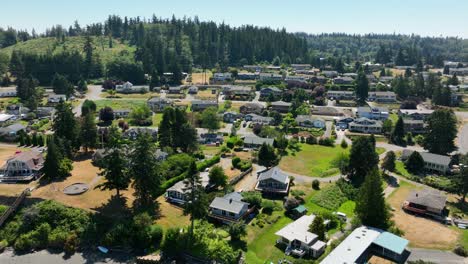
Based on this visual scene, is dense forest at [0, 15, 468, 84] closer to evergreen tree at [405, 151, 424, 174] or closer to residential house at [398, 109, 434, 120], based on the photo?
residential house at [398, 109, 434, 120]

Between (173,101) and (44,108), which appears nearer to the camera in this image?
(44,108)

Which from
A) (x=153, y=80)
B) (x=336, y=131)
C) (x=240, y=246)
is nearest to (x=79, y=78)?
(x=153, y=80)

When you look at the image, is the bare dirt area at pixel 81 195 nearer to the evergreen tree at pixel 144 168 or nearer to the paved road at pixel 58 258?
the evergreen tree at pixel 144 168

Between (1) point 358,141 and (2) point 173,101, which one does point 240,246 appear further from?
(2) point 173,101

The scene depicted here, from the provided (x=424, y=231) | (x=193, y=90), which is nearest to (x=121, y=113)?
(x=193, y=90)

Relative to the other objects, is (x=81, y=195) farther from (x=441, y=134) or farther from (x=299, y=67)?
(x=299, y=67)
